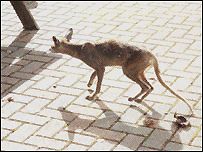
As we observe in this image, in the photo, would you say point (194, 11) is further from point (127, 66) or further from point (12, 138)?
point (12, 138)

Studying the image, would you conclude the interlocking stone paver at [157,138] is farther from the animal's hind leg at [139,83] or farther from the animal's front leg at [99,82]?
the animal's front leg at [99,82]

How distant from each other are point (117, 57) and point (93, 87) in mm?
946

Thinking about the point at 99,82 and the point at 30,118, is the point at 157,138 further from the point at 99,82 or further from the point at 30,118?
the point at 30,118

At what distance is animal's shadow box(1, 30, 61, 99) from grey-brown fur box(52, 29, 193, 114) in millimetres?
1029

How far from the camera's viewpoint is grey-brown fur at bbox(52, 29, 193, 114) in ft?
19.9

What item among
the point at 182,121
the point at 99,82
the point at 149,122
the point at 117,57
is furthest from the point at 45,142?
the point at 182,121

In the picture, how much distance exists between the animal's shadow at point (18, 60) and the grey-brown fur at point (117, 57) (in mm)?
1029

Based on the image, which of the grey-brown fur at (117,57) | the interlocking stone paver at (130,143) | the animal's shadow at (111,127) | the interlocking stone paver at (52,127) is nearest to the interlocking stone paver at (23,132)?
the interlocking stone paver at (52,127)

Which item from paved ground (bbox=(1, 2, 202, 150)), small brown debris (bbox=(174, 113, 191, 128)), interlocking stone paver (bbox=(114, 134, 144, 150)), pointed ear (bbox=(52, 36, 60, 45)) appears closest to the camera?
interlocking stone paver (bbox=(114, 134, 144, 150))

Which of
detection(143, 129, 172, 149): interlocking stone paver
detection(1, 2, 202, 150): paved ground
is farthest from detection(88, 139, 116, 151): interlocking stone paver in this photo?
detection(143, 129, 172, 149): interlocking stone paver

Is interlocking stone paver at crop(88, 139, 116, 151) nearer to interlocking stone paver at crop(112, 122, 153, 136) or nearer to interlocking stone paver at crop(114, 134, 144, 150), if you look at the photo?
interlocking stone paver at crop(114, 134, 144, 150)

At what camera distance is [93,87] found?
22.8 ft

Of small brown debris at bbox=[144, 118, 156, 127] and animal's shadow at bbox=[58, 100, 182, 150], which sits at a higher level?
animal's shadow at bbox=[58, 100, 182, 150]

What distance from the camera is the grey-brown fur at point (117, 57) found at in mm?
6055
